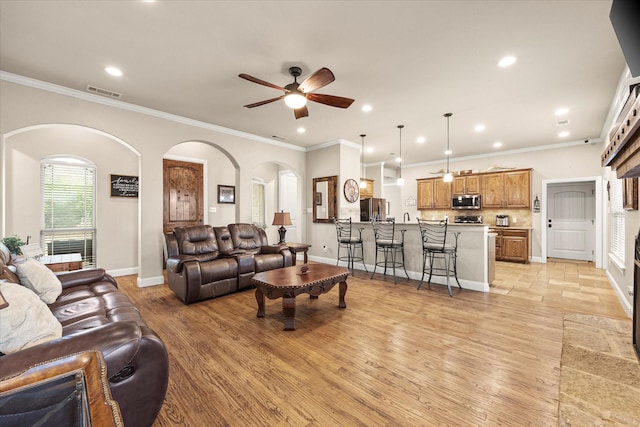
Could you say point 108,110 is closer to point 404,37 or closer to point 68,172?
point 68,172

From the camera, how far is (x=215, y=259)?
4.41 meters

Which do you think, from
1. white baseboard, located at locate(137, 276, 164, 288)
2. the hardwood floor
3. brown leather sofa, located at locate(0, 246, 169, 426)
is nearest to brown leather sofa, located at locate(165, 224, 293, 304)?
the hardwood floor

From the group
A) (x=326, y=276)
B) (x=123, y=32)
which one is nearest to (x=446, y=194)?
(x=326, y=276)

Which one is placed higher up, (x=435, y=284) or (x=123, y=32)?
(x=123, y=32)

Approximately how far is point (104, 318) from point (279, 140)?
512cm

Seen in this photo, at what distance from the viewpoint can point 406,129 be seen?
5.56 metres

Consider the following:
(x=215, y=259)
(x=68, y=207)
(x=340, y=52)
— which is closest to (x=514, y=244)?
(x=340, y=52)

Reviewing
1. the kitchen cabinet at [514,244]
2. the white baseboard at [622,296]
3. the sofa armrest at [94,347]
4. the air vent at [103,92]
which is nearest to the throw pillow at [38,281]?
the sofa armrest at [94,347]

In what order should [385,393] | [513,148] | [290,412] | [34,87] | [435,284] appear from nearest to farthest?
[290,412], [385,393], [34,87], [435,284], [513,148]

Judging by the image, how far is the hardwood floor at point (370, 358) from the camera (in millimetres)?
1751

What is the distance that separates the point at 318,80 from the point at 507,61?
208 centimetres

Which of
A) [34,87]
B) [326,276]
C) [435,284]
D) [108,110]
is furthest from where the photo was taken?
[435,284]

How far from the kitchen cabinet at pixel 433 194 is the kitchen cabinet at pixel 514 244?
153cm

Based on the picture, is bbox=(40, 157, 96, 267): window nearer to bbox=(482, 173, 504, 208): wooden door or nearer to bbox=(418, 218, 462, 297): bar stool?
bbox=(418, 218, 462, 297): bar stool
